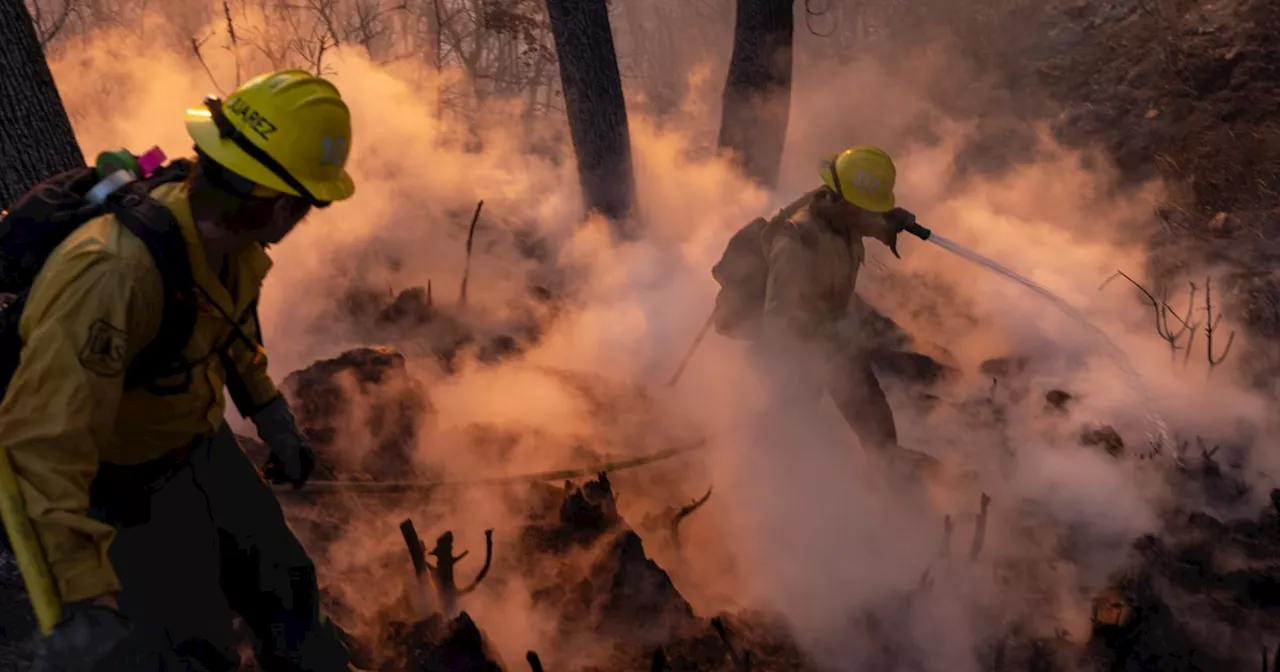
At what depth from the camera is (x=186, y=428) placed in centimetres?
213

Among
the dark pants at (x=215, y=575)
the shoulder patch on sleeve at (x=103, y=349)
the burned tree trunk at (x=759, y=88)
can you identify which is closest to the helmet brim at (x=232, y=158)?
the shoulder patch on sleeve at (x=103, y=349)

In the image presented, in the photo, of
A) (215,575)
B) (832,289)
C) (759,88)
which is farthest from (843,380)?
(759,88)

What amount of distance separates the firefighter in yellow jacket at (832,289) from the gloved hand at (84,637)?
289 cm

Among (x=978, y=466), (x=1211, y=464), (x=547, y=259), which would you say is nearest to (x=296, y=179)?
(x=978, y=466)

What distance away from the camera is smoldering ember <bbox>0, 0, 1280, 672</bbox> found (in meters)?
1.97

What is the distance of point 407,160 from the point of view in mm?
8289

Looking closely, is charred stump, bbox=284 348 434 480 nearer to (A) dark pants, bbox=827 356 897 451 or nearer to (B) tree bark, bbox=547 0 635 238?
(A) dark pants, bbox=827 356 897 451

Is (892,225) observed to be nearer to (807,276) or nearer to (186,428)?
(807,276)

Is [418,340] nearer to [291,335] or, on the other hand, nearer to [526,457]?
[291,335]

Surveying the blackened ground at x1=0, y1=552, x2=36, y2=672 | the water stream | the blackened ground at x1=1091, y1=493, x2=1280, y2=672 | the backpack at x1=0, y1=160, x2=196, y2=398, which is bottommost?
the blackened ground at x1=1091, y1=493, x2=1280, y2=672

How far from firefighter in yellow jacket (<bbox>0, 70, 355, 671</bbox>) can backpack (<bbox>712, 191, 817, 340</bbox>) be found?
2.48 meters

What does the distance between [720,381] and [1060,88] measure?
7.28m

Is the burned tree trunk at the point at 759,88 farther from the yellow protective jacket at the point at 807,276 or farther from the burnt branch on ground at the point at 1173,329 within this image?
the yellow protective jacket at the point at 807,276

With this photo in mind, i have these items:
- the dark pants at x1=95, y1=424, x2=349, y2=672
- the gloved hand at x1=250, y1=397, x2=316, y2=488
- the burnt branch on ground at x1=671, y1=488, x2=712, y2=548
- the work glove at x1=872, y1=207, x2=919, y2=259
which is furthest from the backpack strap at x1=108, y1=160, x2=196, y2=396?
the work glove at x1=872, y1=207, x2=919, y2=259
